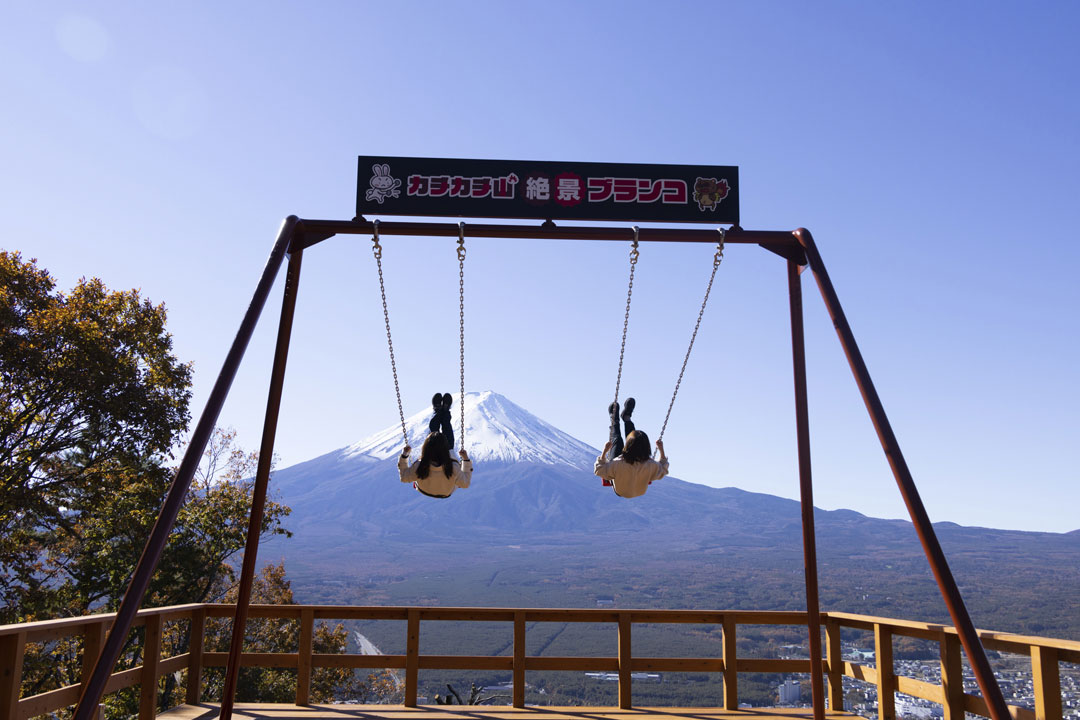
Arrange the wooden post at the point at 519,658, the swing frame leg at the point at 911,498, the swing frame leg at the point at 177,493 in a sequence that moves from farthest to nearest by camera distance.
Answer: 1. the wooden post at the point at 519,658
2. the swing frame leg at the point at 911,498
3. the swing frame leg at the point at 177,493

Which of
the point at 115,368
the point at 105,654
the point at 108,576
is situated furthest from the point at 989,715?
the point at 108,576

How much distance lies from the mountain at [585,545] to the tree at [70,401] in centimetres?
6230

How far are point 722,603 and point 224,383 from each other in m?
83.7

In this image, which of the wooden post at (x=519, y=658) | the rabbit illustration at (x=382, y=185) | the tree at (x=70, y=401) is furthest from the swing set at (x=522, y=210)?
the tree at (x=70, y=401)

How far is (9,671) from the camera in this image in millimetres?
4090

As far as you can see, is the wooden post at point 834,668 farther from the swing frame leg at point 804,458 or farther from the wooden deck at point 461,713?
the swing frame leg at point 804,458

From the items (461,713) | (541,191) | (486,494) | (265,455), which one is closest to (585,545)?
(486,494)

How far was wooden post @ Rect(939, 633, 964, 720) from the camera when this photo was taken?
16.9ft

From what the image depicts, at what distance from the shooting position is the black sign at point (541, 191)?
5633 millimetres

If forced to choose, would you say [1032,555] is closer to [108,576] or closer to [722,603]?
[722,603]

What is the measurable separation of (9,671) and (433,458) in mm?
2706

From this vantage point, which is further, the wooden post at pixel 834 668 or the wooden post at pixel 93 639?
the wooden post at pixel 834 668

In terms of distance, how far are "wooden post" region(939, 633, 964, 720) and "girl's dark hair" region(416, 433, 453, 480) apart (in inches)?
129

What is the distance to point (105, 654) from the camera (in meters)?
3.87
